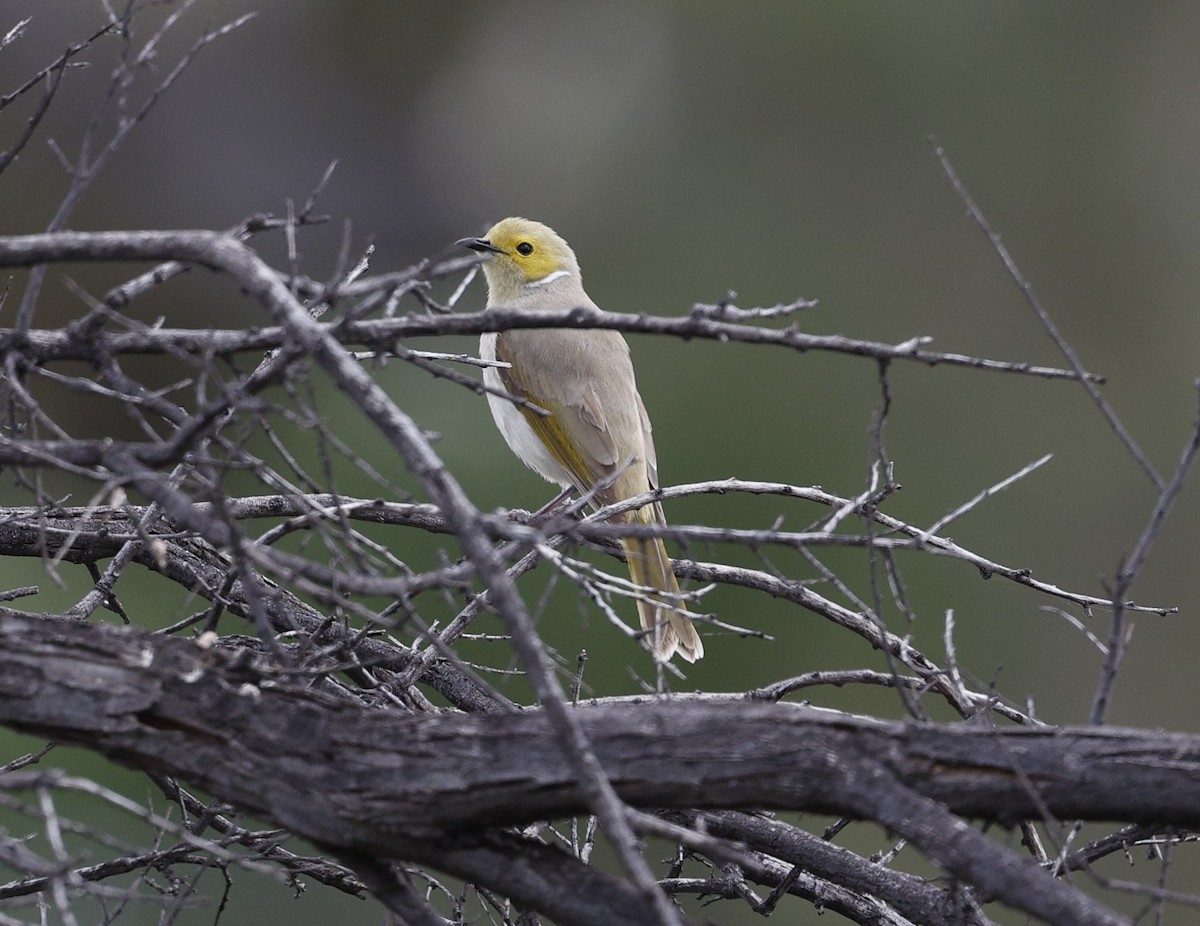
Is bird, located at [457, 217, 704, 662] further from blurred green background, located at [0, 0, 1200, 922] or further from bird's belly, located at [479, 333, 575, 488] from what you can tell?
blurred green background, located at [0, 0, 1200, 922]

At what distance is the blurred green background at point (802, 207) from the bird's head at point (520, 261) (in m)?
4.40

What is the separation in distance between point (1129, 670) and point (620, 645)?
5.30 m

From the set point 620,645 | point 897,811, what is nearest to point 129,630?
point 897,811

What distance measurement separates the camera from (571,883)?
1.96 meters

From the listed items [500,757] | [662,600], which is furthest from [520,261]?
[500,757]

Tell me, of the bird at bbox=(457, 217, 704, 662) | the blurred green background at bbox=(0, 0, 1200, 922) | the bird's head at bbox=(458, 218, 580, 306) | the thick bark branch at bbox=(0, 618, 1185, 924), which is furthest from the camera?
the blurred green background at bbox=(0, 0, 1200, 922)

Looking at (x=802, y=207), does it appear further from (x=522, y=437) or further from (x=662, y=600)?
(x=662, y=600)

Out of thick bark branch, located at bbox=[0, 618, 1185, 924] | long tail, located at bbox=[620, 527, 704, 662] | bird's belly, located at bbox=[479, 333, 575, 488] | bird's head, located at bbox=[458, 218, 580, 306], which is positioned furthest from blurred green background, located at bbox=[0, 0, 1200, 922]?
thick bark branch, located at bbox=[0, 618, 1185, 924]

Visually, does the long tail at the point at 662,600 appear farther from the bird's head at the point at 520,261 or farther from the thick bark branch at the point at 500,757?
the thick bark branch at the point at 500,757

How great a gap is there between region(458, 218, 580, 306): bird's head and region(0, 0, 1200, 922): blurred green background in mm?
4397

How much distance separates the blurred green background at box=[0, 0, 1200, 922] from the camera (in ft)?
38.9

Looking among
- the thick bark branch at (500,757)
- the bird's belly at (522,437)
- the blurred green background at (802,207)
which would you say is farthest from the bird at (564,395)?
the blurred green background at (802,207)

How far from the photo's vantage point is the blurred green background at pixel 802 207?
38.9 ft

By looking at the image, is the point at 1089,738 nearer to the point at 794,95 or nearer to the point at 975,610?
the point at 975,610
